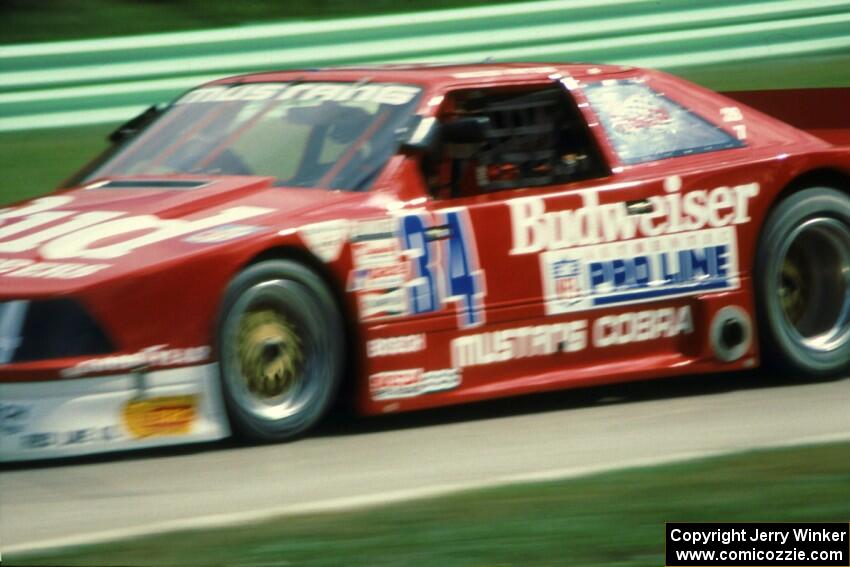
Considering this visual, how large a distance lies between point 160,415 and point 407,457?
35.1 inches

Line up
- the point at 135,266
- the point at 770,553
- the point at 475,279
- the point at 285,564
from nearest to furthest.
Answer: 1. the point at 285,564
2. the point at 770,553
3. the point at 135,266
4. the point at 475,279

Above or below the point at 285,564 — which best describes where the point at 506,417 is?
below

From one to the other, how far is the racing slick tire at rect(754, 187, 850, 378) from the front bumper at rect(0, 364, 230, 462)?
268 cm

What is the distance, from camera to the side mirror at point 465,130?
6453mm

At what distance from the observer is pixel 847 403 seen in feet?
22.5

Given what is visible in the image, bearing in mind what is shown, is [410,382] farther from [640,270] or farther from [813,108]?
[813,108]

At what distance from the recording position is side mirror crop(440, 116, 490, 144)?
6453 millimetres

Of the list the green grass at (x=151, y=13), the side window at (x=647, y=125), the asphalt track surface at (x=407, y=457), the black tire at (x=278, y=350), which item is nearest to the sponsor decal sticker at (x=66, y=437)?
the asphalt track surface at (x=407, y=457)

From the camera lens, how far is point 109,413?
5.65 m

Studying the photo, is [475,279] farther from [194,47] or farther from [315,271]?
[194,47]

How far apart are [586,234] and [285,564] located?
2990 millimetres

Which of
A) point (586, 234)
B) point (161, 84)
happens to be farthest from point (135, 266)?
point (161, 84)

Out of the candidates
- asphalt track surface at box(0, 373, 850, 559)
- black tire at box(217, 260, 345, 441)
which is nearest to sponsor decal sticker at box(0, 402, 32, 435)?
asphalt track surface at box(0, 373, 850, 559)

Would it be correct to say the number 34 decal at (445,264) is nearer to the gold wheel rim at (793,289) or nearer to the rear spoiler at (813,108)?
the gold wheel rim at (793,289)
